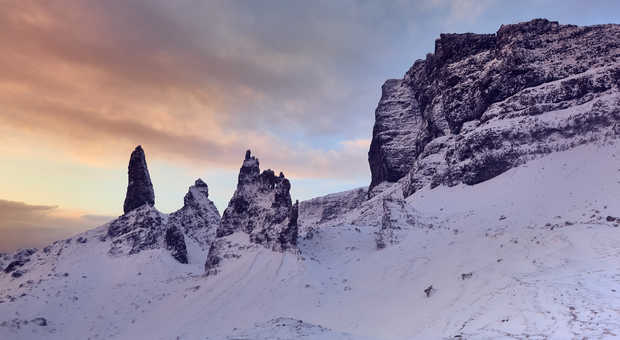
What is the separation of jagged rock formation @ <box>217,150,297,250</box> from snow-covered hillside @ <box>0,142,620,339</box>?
5.90ft

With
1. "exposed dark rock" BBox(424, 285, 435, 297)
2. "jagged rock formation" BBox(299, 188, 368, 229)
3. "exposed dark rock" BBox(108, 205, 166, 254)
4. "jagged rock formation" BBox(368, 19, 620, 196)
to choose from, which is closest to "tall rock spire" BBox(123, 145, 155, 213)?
"exposed dark rock" BBox(108, 205, 166, 254)

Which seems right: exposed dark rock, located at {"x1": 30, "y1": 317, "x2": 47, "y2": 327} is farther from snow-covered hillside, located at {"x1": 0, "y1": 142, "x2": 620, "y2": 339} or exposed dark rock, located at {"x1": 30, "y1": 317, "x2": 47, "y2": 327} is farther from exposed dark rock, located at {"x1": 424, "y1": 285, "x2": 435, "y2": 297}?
exposed dark rock, located at {"x1": 424, "y1": 285, "x2": 435, "y2": 297}

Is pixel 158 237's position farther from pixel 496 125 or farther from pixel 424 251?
pixel 496 125

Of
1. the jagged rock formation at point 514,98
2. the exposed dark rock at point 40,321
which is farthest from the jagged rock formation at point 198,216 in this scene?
the jagged rock formation at point 514,98

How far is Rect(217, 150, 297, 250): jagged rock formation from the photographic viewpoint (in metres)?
50.2

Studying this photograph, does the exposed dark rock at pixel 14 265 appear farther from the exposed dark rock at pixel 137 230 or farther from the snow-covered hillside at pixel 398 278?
the exposed dark rock at pixel 137 230

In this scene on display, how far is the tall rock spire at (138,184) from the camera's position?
238 feet

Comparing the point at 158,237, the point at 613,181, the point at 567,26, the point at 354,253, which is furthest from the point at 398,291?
the point at 567,26

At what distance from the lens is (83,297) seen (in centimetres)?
5400

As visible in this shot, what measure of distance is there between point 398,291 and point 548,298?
1373cm

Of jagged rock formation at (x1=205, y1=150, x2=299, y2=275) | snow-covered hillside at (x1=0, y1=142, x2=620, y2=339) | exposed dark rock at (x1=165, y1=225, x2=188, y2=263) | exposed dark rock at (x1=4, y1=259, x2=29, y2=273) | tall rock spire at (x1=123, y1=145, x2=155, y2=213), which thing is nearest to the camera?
snow-covered hillside at (x1=0, y1=142, x2=620, y2=339)

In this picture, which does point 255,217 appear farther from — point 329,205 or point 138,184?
point 329,205

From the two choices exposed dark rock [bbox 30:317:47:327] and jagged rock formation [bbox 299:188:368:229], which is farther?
jagged rock formation [bbox 299:188:368:229]

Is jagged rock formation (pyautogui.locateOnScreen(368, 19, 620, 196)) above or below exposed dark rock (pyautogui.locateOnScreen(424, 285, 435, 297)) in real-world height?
above
